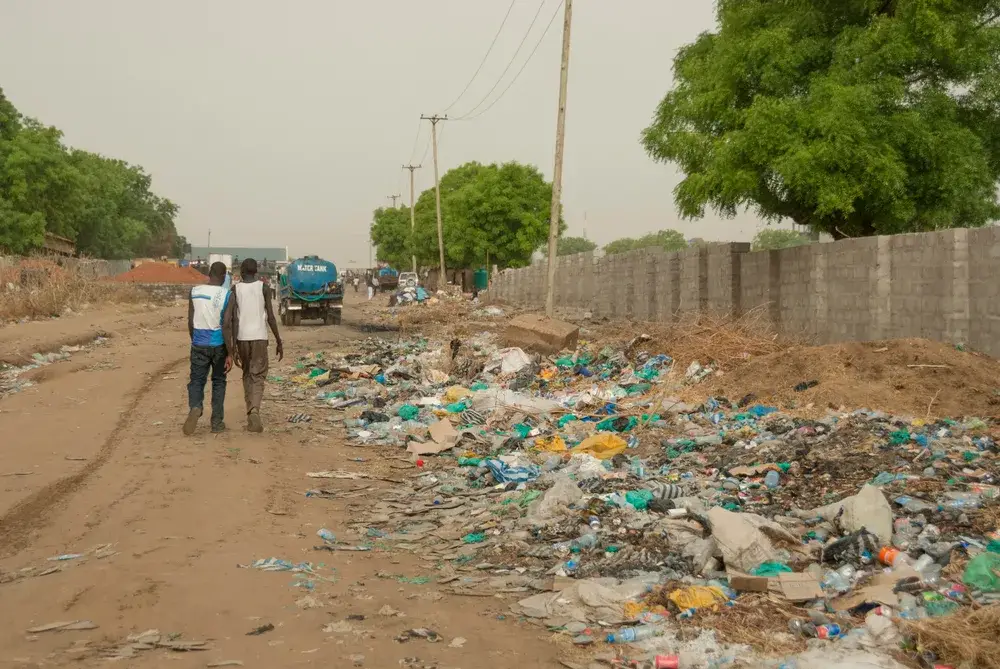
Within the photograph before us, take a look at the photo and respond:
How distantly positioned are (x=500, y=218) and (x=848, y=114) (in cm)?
4287

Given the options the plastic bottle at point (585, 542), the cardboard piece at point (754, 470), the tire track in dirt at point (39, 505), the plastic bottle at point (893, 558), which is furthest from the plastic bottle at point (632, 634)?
the tire track in dirt at point (39, 505)

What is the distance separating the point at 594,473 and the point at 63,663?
441 cm

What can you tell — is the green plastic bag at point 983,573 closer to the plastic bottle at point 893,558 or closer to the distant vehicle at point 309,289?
the plastic bottle at point 893,558

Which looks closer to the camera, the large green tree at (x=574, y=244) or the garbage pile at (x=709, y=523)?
the garbage pile at (x=709, y=523)

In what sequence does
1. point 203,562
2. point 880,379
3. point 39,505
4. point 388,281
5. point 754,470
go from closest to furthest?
1. point 203,562
2. point 39,505
3. point 754,470
4. point 880,379
5. point 388,281

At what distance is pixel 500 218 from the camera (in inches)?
2298

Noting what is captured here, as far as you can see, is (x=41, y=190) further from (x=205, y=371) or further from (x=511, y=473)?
(x=511, y=473)

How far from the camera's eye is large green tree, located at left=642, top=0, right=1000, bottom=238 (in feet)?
53.8

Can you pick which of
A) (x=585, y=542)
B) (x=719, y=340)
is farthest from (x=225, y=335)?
(x=719, y=340)

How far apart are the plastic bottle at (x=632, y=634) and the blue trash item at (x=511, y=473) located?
3157 millimetres

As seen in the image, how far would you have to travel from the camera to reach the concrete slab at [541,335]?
51.4 feet

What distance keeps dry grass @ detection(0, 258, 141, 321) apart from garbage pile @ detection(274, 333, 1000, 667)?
17.8 metres

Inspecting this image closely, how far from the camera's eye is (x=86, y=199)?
57375 mm

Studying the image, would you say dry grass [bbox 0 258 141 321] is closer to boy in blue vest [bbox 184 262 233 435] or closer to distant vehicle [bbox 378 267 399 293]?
boy in blue vest [bbox 184 262 233 435]
